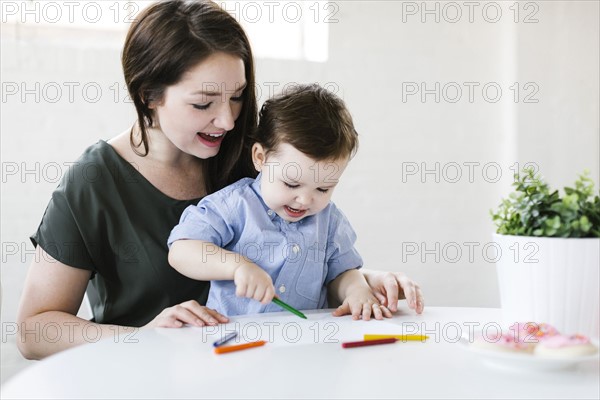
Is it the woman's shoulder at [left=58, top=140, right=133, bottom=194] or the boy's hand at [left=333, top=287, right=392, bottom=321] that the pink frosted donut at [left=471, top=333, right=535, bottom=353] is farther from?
the woman's shoulder at [left=58, top=140, right=133, bottom=194]

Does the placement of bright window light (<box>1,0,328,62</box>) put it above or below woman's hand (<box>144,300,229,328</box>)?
above

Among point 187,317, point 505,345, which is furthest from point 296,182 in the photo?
point 505,345

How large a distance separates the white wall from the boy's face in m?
1.66

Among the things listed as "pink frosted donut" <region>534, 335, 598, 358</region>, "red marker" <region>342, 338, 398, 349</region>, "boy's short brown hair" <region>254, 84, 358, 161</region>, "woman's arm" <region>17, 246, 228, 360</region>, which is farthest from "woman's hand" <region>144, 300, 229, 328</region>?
"pink frosted donut" <region>534, 335, 598, 358</region>

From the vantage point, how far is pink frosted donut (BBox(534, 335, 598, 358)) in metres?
0.79

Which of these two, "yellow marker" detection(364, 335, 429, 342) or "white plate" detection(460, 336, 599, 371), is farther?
"yellow marker" detection(364, 335, 429, 342)

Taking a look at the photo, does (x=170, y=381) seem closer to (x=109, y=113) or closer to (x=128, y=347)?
(x=128, y=347)

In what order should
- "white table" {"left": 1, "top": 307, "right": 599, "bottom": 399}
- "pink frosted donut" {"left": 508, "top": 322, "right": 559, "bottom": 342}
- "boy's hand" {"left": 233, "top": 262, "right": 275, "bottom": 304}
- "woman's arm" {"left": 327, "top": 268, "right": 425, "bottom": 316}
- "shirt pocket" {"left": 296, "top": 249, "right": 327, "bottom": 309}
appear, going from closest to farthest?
"white table" {"left": 1, "top": 307, "right": 599, "bottom": 399}
"pink frosted donut" {"left": 508, "top": 322, "right": 559, "bottom": 342}
"boy's hand" {"left": 233, "top": 262, "right": 275, "bottom": 304}
"woman's arm" {"left": 327, "top": 268, "right": 425, "bottom": 316}
"shirt pocket" {"left": 296, "top": 249, "right": 327, "bottom": 309}

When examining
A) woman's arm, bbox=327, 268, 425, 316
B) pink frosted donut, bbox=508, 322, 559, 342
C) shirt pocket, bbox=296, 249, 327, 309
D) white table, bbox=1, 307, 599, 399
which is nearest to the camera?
white table, bbox=1, 307, 599, 399

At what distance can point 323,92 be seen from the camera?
1424mm

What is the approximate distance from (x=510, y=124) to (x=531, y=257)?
2457mm

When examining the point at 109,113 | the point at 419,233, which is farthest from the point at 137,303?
the point at 419,233

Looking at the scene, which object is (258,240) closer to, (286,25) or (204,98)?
(204,98)

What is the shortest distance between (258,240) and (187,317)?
29cm
